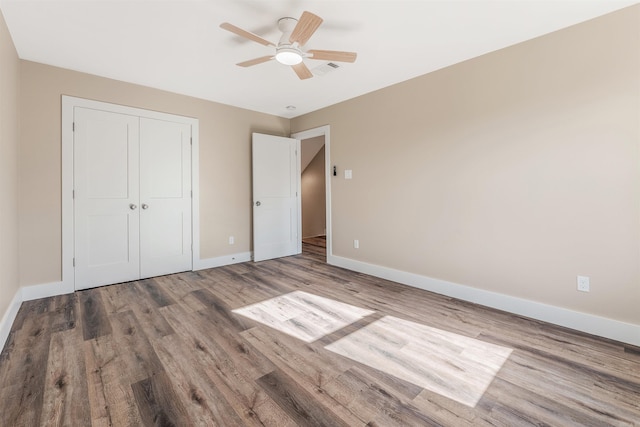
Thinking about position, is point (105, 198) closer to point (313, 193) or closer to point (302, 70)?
point (302, 70)

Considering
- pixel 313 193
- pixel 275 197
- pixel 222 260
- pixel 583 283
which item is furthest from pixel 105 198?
pixel 583 283

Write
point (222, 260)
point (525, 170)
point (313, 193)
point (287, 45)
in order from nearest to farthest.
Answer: point (287, 45)
point (525, 170)
point (222, 260)
point (313, 193)

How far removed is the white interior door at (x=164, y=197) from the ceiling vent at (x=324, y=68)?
206cm

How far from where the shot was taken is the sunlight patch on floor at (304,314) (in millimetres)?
2314

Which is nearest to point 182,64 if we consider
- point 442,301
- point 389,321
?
point 389,321

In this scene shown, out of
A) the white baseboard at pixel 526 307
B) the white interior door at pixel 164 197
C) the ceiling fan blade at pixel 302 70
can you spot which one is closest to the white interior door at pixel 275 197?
the white interior door at pixel 164 197

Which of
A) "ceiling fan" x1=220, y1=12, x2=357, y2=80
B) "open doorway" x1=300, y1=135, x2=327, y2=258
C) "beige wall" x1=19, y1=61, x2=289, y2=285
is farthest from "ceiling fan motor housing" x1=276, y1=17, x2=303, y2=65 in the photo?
"open doorway" x1=300, y1=135, x2=327, y2=258

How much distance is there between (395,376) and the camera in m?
1.72

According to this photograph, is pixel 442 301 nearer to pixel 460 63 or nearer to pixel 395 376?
pixel 395 376

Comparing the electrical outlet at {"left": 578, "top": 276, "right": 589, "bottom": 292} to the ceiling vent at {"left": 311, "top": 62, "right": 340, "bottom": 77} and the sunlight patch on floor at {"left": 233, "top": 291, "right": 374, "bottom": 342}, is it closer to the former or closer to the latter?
the sunlight patch on floor at {"left": 233, "top": 291, "right": 374, "bottom": 342}

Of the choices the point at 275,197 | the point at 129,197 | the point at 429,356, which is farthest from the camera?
the point at 275,197

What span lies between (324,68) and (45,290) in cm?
378

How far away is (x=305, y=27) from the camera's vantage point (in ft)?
6.41

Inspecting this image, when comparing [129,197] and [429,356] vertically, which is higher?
[129,197]
